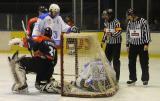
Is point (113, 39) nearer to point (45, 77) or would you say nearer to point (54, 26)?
point (54, 26)

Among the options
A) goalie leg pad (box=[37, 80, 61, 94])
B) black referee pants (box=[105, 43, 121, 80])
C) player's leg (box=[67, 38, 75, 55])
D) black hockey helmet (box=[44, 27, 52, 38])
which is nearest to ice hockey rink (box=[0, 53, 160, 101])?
goalie leg pad (box=[37, 80, 61, 94])

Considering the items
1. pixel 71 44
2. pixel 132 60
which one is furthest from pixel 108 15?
pixel 71 44

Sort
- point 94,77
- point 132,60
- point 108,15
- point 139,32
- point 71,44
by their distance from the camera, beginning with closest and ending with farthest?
point 94,77, point 71,44, point 139,32, point 132,60, point 108,15

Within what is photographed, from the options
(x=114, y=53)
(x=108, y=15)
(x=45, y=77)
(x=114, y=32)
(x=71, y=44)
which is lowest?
(x=45, y=77)

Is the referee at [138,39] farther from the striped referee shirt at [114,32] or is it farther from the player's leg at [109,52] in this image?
the player's leg at [109,52]

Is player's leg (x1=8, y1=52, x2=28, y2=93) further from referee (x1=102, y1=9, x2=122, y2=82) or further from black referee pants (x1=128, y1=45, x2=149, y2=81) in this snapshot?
black referee pants (x1=128, y1=45, x2=149, y2=81)

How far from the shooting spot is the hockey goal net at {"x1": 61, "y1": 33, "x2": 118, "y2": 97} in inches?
301

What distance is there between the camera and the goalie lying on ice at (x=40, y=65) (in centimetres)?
770

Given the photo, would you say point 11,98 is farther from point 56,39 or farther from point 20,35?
point 20,35

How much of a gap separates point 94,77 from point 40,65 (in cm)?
83

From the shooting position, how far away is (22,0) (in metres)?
18.9

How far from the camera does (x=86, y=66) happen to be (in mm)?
7754

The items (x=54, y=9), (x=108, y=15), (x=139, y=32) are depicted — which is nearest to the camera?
(x=54, y=9)

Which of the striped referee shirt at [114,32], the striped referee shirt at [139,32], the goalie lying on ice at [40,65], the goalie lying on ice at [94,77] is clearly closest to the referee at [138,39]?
the striped referee shirt at [139,32]
